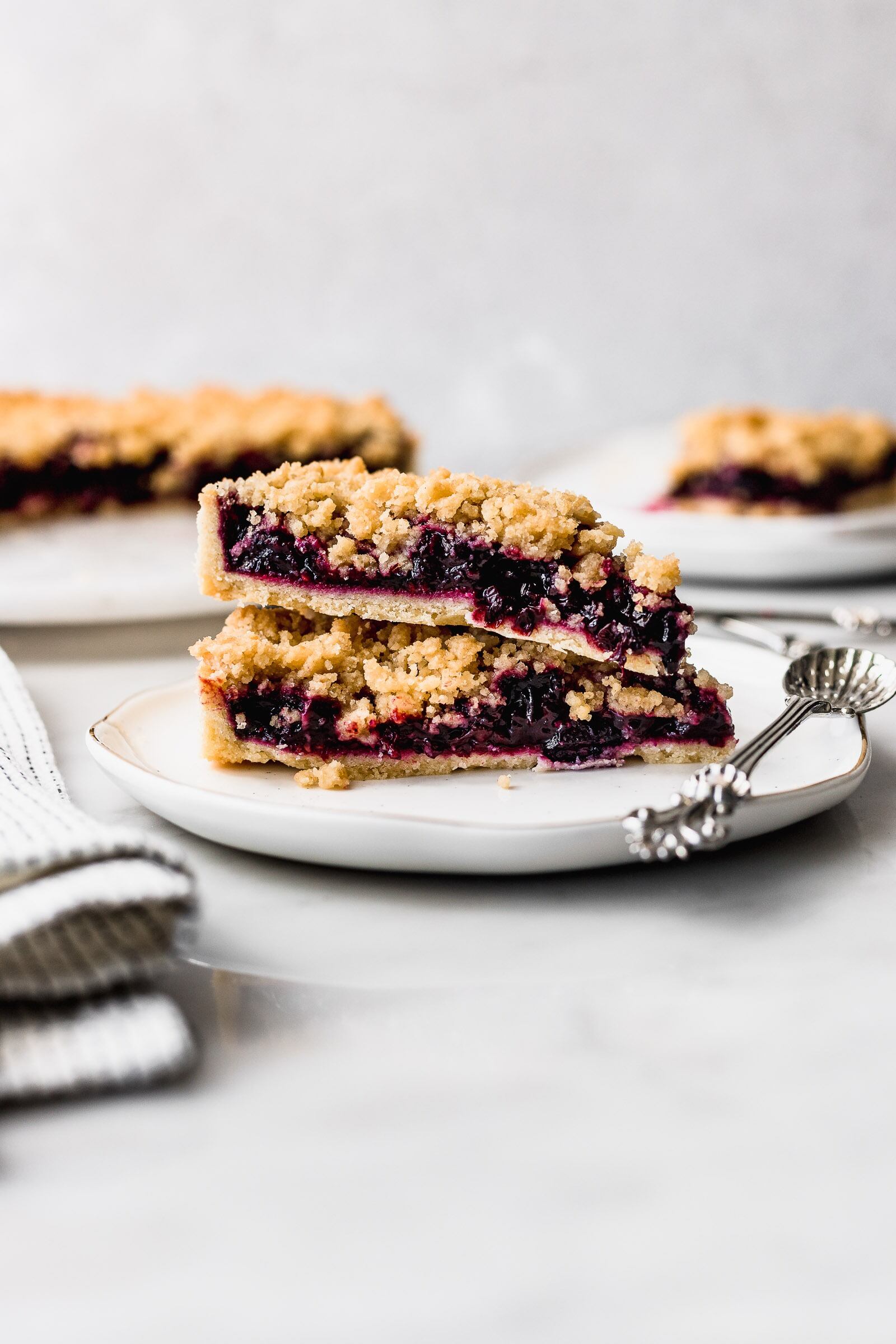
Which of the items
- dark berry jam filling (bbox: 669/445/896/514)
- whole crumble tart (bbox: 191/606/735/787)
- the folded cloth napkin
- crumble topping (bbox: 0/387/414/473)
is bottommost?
the folded cloth napkin

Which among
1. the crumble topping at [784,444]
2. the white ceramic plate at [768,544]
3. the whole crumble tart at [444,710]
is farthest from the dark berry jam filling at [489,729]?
the crumble topping at [784,444]

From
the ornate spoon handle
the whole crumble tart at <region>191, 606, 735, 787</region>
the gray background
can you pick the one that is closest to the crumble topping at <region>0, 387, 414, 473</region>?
the gray background

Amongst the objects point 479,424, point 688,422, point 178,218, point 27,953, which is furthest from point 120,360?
point 27,953

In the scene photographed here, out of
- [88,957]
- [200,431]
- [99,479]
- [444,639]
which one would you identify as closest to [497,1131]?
[88,957]

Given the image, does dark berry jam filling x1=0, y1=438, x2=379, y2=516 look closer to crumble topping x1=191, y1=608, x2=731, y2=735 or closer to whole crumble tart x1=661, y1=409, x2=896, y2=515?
whole crumble tart x1=661, y1=409, x2=896, y2=515

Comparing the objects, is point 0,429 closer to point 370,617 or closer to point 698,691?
point 370,617

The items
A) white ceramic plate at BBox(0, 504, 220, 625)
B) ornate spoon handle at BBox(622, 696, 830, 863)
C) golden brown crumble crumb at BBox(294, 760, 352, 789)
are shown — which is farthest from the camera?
white ceramic plate at BBox(0, 504, 220, 625)

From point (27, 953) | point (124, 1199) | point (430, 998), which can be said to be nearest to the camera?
point (124, 1199)
